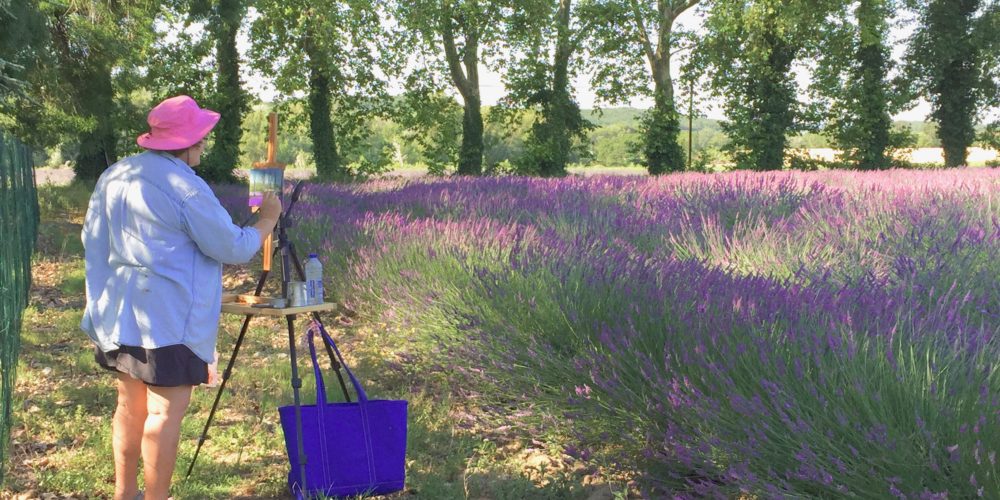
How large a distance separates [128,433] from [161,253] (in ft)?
2.41

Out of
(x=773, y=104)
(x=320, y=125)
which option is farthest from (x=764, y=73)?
(x=320, y=125)

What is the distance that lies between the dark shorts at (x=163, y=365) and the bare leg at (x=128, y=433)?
16 cm

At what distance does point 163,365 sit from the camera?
9.02 ft

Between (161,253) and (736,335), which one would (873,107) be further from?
(161,253)

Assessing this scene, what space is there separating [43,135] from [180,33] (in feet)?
38.8

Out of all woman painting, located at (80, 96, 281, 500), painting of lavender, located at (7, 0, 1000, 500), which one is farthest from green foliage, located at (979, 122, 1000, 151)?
woman painting, located at (80, 96, 281, 500)

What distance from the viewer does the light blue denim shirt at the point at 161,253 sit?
2.72 meters

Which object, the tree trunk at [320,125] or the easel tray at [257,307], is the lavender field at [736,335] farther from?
the tree trunk at [320,125]

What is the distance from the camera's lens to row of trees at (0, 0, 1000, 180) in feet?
74.0

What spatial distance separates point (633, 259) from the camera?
4297 millimetres

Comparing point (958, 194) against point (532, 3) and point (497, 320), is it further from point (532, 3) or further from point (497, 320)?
point (532, 3)

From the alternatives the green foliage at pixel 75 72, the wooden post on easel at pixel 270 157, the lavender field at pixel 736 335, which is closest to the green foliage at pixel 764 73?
the green foliage at pixel 75 72

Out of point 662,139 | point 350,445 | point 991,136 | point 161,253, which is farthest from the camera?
point 991,136

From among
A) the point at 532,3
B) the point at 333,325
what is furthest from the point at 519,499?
the point at 532,3
